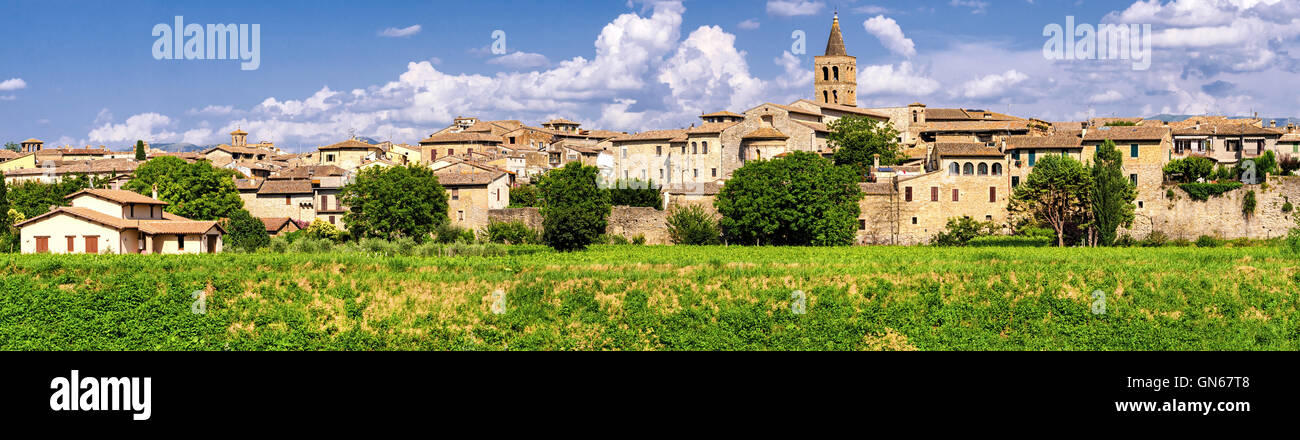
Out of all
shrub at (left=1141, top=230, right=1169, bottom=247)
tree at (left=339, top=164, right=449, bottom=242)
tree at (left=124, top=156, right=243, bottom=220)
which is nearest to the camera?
shrub at (left=1141, top=230, right=1169, bottom=247)

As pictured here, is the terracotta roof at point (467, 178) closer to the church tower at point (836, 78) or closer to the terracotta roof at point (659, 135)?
the terracotta roof at point (659, 135)

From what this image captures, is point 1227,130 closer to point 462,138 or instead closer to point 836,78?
Answer: point 836,78

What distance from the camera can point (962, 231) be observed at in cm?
4888

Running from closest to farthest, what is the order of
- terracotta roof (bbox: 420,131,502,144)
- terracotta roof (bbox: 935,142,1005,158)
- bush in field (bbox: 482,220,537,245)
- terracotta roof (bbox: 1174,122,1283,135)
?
bush in field (bbox: 482,220,537,245), terracotta roof (bbox: 935,142,1005,158), terracotta roof (bbox: 1174,122,1283,135), terracotta roof (bbox: 420,131,502,144)

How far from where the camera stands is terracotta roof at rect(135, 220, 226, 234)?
3991 centimetres

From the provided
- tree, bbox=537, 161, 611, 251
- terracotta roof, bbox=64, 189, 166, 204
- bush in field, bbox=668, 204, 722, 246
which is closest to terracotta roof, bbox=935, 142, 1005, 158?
bush in field, bbox=668, 204, 722, 246

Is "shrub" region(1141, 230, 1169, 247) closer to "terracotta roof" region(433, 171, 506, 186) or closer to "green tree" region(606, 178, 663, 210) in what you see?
"green tree" region(606, 178, 663, 210)

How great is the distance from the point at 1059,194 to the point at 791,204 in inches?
464

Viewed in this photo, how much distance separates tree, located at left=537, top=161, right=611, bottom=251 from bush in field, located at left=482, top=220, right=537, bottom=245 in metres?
1.03

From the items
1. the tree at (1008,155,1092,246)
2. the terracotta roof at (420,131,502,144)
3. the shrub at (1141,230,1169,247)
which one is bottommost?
the shrub at (1141,230,1169,247)
